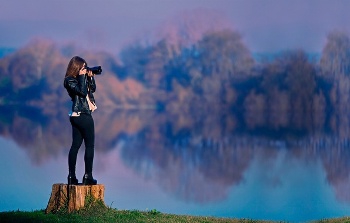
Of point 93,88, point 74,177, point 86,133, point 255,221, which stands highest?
point 93,88

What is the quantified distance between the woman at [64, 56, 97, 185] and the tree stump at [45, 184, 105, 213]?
4.7 inches

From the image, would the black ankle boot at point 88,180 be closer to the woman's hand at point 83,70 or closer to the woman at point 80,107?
the woman at point 80,107

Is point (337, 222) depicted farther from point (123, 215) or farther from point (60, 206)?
point (60, 206)

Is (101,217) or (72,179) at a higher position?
(72,179)

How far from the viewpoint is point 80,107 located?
10.1 meters

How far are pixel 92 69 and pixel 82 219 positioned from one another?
2.17 metres

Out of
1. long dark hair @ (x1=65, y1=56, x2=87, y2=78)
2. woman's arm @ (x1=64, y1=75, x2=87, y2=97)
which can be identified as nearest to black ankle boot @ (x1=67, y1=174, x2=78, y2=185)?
woman's arm @ (x1=64, y1=75, x2=87, y2=97)

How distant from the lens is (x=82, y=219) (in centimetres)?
966

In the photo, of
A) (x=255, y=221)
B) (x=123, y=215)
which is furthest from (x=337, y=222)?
(x=123, y=215)

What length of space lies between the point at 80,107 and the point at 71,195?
4.16ft

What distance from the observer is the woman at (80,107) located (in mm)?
10055

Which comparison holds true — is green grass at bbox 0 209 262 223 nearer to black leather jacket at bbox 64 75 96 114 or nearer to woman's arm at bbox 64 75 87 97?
black leather jacket at bbox 64 75 96 114

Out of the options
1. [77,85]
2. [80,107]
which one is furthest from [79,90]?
[80,107]

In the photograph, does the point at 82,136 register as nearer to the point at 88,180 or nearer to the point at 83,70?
the point at 88,180
